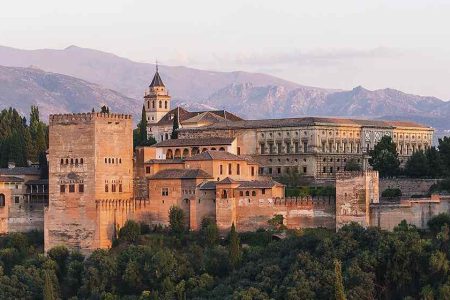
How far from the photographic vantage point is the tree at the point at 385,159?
66062 millimetres

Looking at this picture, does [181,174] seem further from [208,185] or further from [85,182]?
[85,182]

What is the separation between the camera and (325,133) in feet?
233

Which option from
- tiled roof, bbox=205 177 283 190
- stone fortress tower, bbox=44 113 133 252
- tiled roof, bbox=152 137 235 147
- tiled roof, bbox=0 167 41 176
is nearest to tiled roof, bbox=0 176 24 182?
tiled roof, bbox=0 167 41 176

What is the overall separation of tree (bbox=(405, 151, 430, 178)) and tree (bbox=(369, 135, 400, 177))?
958 millimetres

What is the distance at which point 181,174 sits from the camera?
60156mm

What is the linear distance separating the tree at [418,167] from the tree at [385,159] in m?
0.96

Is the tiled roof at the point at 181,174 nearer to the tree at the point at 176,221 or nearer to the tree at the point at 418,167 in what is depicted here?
the tree at the point at 176,221

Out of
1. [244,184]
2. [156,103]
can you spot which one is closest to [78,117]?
[244,184]

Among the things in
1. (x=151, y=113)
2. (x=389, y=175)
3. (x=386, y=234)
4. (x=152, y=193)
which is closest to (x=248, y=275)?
(x=386, y=234)

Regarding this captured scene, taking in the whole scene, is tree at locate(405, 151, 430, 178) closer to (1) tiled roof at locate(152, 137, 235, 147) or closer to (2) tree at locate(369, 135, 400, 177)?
(2) tree at locate(369, 135, 400, 177)

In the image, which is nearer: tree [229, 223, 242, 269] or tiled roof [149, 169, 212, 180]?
tree [229, 223, 242, 269]

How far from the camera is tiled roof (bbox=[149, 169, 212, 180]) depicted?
59656 millimetres

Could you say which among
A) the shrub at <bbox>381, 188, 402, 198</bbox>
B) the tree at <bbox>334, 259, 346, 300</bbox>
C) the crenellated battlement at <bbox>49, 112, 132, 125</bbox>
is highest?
the crenellated battlement at <bbox>49, 112, 132, 125</bbox>

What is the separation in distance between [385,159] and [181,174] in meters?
13.1
